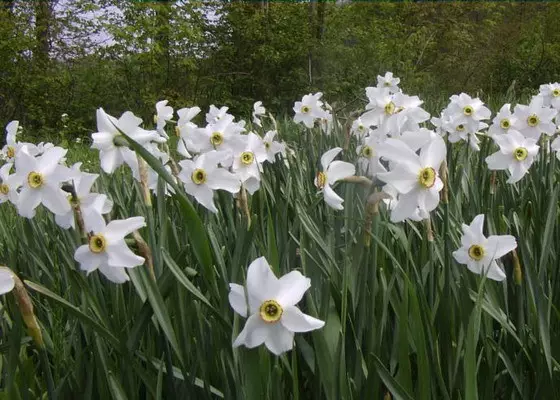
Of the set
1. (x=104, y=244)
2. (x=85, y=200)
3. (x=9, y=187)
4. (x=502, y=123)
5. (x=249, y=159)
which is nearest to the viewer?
(x=104, y=244)

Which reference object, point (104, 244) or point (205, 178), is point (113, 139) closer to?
point (205, 178)

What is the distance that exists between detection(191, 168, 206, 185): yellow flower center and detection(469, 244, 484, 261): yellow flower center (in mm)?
626

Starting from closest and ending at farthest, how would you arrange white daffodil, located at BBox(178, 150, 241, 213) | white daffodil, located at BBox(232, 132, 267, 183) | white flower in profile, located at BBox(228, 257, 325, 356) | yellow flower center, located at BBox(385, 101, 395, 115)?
white flower in profile, located at BBox(228, 257, 325, 356)
white daffodil, located at BBox(178, 150, 241, 213)
white daffodil, located at BBox(232, 132, 267, 183)
yellow flower center, located at BBox(385, 101, 395, 115)

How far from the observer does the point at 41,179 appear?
1.12 meters

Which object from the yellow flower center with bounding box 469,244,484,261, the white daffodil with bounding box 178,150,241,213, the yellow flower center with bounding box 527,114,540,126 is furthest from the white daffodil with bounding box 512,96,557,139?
the white daffodil with bounding box 178,150,241,213

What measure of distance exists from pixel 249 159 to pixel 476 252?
671 millimetres

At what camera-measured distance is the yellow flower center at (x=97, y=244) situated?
3.28ft

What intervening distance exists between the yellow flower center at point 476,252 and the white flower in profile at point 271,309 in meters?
0.48

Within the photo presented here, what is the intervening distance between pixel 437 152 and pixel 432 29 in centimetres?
1159

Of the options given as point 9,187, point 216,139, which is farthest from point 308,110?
point 9,187

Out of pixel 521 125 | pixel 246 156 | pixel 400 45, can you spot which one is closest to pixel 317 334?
pixel 246 156

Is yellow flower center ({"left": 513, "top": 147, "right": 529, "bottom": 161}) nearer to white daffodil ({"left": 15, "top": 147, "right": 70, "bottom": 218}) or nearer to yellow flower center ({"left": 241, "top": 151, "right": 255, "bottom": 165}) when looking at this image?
yellow flower center ({"left": 241, "top": 151, "right": 255, "bottom": 165})

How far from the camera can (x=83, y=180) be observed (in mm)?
1123

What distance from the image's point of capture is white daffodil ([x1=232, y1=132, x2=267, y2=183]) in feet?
5.17
